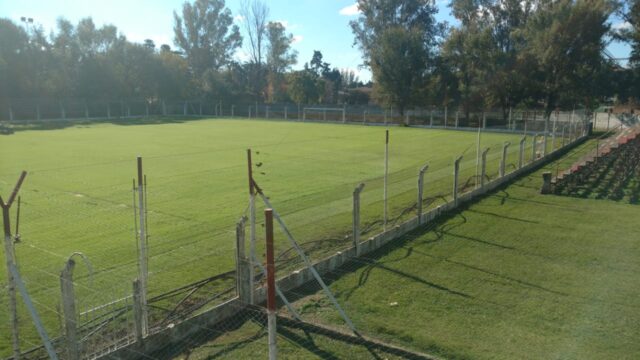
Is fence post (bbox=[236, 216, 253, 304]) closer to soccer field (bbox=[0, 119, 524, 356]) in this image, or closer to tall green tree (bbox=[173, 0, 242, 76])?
soccer field (bbox=[0, 119, 524, 356])

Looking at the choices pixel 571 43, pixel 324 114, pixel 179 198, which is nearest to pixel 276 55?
pixel 324 114

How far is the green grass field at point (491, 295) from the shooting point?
5.96 m

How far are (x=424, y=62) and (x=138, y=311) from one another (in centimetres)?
4676

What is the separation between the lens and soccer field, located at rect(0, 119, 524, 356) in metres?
8.38

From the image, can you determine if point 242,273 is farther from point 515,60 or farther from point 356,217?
point 515,60

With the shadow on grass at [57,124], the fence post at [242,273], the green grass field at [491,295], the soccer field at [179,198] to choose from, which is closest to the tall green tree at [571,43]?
the soccer field at [179,198]

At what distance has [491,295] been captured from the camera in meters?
7.37

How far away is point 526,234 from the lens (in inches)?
413

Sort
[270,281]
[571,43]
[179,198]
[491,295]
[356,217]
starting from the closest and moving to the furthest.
Result: [270,281] < [491,295] < [356,217] < [179,198] < [571,43]

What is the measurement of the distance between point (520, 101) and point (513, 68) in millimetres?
3044

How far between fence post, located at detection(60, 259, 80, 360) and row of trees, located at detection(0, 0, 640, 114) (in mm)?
42486

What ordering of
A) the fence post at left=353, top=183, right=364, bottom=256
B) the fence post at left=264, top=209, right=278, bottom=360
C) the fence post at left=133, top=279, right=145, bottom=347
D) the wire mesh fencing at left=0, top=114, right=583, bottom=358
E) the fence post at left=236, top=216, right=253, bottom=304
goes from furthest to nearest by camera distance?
the fence post at left=353, top=183, right=364, bottom=256 → the fence post at left=236, top=216, right=253, bottom=304 → the wire mesh fencing at left=0, top=114, right=583, bottom=358 → the fence post at left=133, top=279, right=145, bottom=347 → the fence post at left=264, top=209, right=278, bottom=360

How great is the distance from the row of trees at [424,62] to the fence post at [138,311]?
41656mm

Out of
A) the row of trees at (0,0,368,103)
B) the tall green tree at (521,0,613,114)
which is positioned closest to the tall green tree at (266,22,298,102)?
the row of trees at (0,0,368,103)
